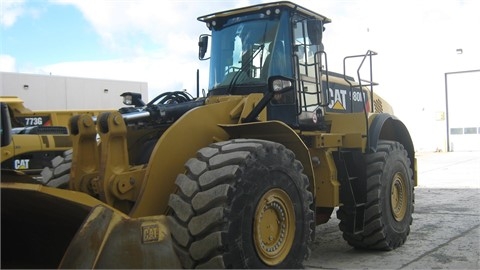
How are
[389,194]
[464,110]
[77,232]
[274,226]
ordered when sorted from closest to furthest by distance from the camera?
[77,232] < [274,226] < [389,194] < [464,110]

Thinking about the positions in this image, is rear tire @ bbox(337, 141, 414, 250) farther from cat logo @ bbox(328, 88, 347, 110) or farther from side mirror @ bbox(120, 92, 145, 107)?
side mirror @ bbox(120, 92, 145, 107)

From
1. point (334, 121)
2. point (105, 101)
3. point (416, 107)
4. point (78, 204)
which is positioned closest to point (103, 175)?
point (78, 204)

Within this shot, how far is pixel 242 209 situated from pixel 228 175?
28cm

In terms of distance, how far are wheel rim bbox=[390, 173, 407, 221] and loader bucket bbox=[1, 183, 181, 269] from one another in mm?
3779

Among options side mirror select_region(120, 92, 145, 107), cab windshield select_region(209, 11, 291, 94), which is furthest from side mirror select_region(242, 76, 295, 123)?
side mirror select_region(120, 92, 145, 107)

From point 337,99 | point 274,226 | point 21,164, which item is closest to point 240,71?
point 337,99

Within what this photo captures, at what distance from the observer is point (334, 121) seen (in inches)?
249

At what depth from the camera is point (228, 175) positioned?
3.77 metres

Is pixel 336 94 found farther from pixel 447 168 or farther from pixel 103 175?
pixel 447 168

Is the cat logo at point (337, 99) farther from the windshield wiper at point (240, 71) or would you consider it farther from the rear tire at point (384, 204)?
the windshield wiper at point (240, 71)

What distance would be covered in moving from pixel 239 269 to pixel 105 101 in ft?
71.5

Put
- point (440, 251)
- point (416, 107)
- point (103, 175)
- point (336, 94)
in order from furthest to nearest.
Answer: point (416, 107) < point (336, 94) < point (440, 251) < point (103, 175)

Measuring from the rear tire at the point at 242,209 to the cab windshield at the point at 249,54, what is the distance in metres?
1.32

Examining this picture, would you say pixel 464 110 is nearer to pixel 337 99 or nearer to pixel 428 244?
pixel 428 244
